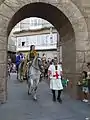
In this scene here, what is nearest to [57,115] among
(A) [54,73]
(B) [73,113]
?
(B) [73,113]

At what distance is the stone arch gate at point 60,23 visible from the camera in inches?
379

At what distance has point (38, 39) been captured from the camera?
135ft

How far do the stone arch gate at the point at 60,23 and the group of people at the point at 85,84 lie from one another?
290 millimetres


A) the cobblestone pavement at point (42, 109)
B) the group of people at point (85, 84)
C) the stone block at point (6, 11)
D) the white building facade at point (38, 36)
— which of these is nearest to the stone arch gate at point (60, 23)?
the stone block at point (6, 11)

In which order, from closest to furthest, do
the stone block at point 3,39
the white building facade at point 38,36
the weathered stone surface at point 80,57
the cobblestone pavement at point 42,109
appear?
the cobblestone pavement at point 42,109
the stone block at point 3,39
the weathered stone surface at point 80,57
the white building facade at point 38,36

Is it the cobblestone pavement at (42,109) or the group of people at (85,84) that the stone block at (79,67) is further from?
the cobblestone pavement at (42,109)

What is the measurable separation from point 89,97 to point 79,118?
308 centimetres

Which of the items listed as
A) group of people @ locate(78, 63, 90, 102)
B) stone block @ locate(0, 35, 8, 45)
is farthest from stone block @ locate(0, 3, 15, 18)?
group of people @ locate(78, 63, 90, 102)

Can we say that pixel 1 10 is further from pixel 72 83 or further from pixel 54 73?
pixel 72 83

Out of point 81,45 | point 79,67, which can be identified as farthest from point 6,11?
point 79,67

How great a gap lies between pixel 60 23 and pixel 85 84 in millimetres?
2900

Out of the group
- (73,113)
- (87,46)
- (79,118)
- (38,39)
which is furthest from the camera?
(38,39)

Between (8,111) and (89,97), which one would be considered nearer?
(8,111)

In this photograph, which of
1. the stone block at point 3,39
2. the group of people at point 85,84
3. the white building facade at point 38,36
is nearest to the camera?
the stone block at point 3,39
